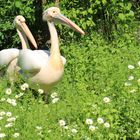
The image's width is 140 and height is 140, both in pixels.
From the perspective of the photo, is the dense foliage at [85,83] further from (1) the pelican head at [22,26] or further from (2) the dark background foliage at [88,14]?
(1) the pelican head at [22,26]

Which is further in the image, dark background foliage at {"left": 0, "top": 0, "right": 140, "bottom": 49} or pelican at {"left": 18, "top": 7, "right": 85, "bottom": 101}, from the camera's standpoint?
dark background foliage at {"left": 0, "top": 0, "right": 140, "bottom": 49}

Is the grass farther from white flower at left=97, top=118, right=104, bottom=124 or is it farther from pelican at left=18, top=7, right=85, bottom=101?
pelican at left=18, top=7, right=85, bottom=101

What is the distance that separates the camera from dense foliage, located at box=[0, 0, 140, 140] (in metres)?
4.21

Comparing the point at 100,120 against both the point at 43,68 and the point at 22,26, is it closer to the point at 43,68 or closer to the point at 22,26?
the point at 43,68

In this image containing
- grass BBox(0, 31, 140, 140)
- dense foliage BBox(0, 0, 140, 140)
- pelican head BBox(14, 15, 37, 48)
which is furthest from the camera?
pelican head BBox(14, 15, 37, 48)

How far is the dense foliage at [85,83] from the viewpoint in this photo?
4215mm

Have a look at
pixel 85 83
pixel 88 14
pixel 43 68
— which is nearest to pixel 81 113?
pixel 43 68

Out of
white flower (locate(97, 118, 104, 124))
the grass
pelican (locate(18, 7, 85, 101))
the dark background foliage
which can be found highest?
white flower (locate(97, 118, 104, 124))

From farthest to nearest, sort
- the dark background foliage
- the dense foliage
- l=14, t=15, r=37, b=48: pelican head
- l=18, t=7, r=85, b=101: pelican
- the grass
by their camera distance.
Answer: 1. the dark background foliage
2. l=14, t=15, r=37, b=48: pelican head
3. l=18, t=7, r=85, b=101: pelican
4. the dense foliage
5. the grass

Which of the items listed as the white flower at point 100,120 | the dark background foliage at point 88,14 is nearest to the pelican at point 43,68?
the white flower at point 100,120

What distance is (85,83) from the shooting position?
6688 mm

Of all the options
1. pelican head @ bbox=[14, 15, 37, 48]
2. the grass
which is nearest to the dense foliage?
the grass

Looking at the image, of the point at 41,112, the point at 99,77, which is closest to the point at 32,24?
the point at 99,77

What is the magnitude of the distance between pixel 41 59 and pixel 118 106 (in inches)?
75.9
